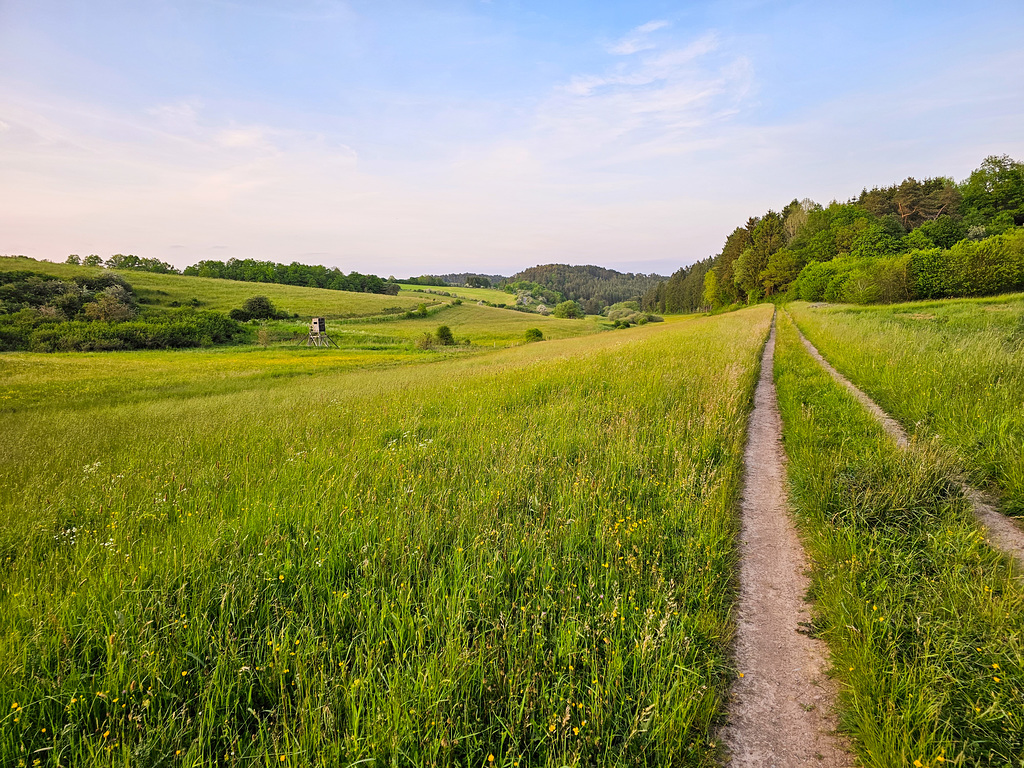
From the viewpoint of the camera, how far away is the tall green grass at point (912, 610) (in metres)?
Answer: 2.20

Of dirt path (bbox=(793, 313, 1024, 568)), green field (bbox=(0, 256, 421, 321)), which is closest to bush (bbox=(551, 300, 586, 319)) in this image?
green field (bbox=(0, 256, 421, 321))

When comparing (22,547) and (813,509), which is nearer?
(22,547)

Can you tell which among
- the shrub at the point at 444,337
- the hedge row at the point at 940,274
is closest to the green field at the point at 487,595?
the shrub at the point at 444,337

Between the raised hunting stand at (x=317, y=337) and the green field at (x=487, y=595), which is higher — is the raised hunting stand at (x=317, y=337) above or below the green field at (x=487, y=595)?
above

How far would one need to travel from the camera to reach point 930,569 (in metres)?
3.53

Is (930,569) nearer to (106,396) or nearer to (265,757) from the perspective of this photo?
(265,757)

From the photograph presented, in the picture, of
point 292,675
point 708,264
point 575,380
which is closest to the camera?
point 292,675

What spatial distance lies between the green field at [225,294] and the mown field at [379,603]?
8111 centimetres

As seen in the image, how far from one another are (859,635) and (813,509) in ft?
7.00

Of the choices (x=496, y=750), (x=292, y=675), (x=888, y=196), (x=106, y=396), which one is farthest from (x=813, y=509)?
(x=888, y=196)

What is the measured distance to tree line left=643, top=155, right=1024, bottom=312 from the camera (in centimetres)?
4538

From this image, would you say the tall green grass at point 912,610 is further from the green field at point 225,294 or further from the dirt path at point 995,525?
the green field at point 225,294

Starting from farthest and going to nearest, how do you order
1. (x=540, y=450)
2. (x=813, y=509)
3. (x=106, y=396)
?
(x=106, y=396) < (x=540, y=450) < (x=813, y=509)

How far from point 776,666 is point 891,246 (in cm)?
8691
